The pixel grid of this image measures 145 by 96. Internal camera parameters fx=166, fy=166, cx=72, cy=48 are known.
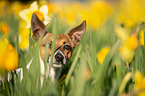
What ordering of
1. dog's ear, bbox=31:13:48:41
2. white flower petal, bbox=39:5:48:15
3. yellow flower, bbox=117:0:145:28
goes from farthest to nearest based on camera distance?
yellow flower, bbox=117:0:145:28
white flower petal, bbox=39:5:48:15
dog's ear, bbox=31:13:48:41

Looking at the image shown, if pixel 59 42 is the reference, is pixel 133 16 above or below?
above

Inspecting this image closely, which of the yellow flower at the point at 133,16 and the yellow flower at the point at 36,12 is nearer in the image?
the yellow flower at the point at 36,12

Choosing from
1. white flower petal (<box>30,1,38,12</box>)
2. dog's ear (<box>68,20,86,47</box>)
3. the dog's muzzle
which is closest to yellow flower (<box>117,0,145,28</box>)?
dog's ear (<box>68,20,86,47</box>)

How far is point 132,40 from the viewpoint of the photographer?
60 cm

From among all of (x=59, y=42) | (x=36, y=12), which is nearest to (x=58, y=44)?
(x=59, y=42)

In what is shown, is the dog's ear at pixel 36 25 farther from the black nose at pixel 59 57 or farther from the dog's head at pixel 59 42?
the black nose at pixel 59 57

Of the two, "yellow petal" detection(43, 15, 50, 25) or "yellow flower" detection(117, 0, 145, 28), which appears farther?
"yellow flower" detection(117, 0, 145, 28)

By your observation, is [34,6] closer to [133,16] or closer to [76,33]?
[76,33]

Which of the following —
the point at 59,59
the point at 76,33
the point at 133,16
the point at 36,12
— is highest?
the point at 133,16

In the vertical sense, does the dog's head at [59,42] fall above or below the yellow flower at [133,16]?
below

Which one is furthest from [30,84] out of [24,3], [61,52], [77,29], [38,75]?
[24,3]

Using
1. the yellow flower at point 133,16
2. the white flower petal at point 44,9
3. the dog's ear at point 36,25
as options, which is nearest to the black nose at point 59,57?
the dog's ear at point 36,25

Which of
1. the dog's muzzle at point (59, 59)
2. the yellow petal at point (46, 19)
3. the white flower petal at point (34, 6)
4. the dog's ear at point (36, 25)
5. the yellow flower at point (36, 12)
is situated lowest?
the dog's muzzle at point (59, 59)

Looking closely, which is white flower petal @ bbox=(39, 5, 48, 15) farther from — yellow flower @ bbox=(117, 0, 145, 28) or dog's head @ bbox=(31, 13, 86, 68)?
yellow flower @ bbox=(117, 0, 145, 28)
